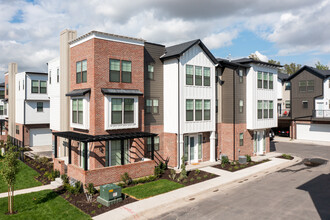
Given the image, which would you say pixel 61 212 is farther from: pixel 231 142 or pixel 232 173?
pixel 231 142

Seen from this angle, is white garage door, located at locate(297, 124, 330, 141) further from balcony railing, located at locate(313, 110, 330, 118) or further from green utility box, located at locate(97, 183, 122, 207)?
green utility box, located at locate(97, 183, 122, 207)

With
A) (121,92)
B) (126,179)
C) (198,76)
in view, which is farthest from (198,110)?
(126,179)

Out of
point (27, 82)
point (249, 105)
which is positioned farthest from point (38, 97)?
point (249, 105)

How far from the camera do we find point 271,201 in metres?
14.8

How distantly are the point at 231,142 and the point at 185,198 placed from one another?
1121 cm

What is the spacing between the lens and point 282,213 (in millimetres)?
13094

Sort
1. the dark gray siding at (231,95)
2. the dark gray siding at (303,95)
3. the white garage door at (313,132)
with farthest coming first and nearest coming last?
the dark gray siding at (303,95) → the white garage door at (313,132) → the dark gray siding at (231,95)

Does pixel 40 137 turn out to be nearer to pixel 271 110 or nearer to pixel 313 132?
pixel 271 110

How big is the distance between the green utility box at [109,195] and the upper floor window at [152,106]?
855 cm

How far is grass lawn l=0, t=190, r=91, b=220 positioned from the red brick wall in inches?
71.6

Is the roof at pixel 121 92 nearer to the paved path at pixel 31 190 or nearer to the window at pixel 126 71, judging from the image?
the window at pixel 126 71

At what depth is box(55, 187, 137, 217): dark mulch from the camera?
13648 mm

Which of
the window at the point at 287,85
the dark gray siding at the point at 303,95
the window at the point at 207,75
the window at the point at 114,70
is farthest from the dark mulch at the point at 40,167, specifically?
the window at the point at 287,85

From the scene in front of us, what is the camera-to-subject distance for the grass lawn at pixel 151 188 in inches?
626
